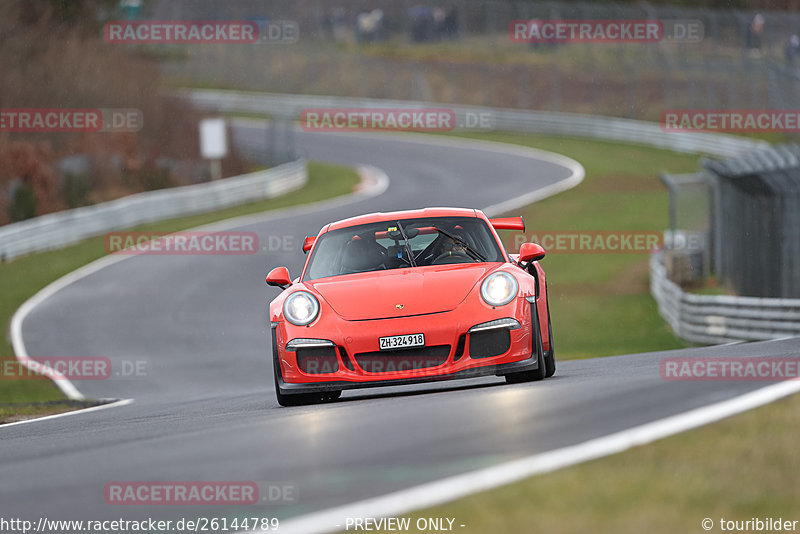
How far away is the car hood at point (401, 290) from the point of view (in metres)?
8.37

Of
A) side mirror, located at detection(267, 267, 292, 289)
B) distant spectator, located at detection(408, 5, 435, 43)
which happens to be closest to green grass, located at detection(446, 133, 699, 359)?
side mirror, located at detection(267, 267, 292, 289)

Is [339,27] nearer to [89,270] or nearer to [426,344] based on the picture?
[89,270]

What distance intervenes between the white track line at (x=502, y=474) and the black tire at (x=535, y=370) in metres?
3.25

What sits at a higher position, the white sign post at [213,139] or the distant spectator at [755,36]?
the distant spectator at [755,36]

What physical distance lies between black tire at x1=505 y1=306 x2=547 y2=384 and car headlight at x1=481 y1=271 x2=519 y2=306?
0.85 ft

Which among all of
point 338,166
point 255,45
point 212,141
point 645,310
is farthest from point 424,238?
point 255,45

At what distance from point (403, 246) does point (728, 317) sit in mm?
8013

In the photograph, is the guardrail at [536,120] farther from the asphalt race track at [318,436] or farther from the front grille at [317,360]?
the front grille at [317,360]

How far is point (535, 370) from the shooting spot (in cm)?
862

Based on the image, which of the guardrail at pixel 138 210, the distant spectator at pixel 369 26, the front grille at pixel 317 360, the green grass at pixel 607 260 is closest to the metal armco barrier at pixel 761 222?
the green grass at pixel 607 260

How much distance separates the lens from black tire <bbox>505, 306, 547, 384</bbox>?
8523 mm

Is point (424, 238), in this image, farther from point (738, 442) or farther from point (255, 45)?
point (255, 45)

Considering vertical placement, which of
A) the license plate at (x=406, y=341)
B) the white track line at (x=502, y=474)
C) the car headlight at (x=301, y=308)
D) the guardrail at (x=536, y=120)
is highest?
the white track line at (x=502, y=474)

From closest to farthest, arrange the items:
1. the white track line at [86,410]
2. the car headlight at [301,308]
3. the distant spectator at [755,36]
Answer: the car headlight at [301,308]
the white track line at [86,410]
the distant spectator at [755,36]
